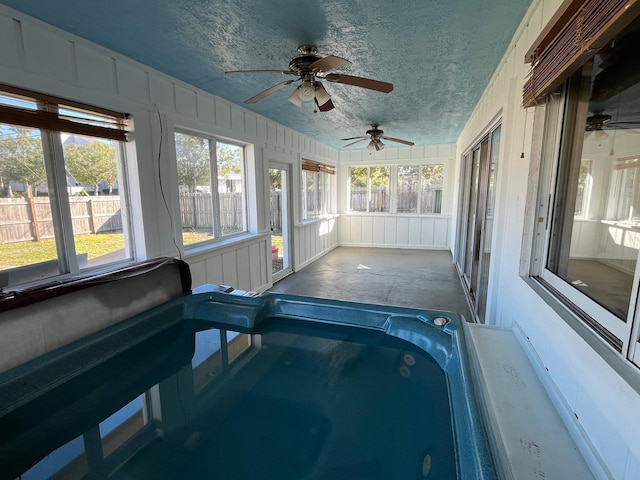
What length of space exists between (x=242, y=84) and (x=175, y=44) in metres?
0.83

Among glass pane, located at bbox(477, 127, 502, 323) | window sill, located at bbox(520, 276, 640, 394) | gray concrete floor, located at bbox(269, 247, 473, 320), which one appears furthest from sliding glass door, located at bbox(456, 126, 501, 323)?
window sill, located at bbox(520, 276, 640, 394)

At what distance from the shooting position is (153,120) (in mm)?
2668

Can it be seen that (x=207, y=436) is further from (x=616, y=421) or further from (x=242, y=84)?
(x=242, y=84)

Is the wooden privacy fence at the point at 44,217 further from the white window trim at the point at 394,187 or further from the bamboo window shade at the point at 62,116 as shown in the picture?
the white window trim at the point at 394,187

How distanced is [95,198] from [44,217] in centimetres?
37

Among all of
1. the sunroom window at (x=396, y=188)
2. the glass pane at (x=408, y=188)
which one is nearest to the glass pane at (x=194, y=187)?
the sunroom window at (x=396, y=188)

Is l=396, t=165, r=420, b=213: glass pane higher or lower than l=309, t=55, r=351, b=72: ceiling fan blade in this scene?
lower

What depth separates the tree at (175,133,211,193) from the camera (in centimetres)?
310

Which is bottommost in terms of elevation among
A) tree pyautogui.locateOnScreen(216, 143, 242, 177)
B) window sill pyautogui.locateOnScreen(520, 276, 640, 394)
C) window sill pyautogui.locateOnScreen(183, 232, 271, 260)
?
window sill pyautogui.locateOnScreen(183, 232, 271, 260)

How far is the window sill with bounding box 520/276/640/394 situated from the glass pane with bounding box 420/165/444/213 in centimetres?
598

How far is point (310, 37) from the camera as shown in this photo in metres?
2.12

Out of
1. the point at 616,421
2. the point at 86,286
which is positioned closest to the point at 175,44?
the point at 86,286

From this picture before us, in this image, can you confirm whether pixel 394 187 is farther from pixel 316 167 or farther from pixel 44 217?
pixel 44 217

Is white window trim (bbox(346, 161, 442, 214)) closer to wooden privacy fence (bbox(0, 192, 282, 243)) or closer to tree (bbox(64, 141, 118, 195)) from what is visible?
wooden privacy fence (bbox(0, 192, 282, 243))
